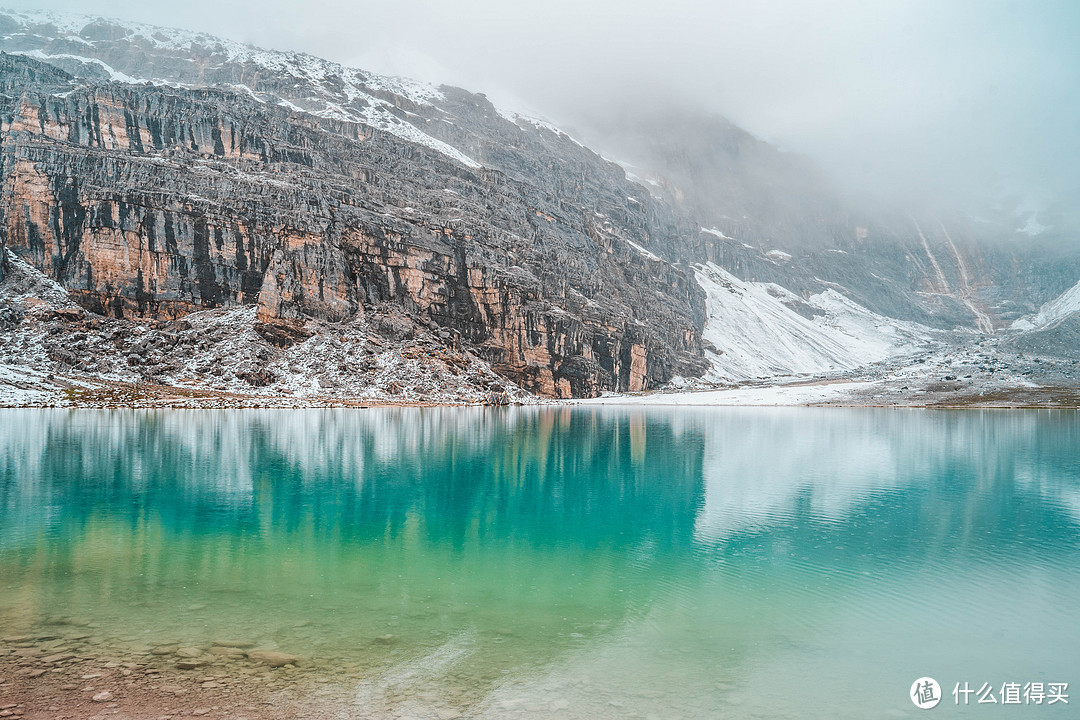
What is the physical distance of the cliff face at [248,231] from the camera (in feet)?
476

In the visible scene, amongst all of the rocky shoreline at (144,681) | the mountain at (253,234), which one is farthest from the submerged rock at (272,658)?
the mountain at (253,234)

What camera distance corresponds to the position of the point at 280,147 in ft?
613

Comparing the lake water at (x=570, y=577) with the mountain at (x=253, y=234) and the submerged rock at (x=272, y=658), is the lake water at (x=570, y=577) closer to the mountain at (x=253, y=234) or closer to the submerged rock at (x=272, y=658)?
the submerged rock at (x=272, y=658)

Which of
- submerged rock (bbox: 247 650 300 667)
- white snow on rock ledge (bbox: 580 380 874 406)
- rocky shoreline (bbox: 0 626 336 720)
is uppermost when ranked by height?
rocky shoreline (bbox: 0 626 336 720)

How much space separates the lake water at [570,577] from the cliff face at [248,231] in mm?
116560

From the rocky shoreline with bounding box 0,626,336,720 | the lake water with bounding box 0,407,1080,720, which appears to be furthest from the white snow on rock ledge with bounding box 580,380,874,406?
the rocky shoreline with bounding box 0,626,336,720

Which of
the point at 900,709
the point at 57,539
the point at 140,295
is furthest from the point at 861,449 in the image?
the point at 140,295

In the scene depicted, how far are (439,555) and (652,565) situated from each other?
285 inches

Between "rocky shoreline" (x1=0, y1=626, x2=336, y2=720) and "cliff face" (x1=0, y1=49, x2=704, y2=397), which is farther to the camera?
"cliff face" (x1=0, y1=49, x2=704, y2=397)

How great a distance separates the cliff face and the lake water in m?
117

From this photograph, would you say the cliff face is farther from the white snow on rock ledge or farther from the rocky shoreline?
the rocky shoreline

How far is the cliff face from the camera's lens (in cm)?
14512

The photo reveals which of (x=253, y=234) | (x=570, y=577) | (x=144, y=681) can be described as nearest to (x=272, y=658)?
(x=144, y=681)

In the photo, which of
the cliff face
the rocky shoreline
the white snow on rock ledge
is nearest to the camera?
the rocky shoreline
